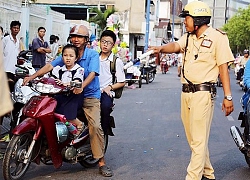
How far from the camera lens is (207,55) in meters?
5.07

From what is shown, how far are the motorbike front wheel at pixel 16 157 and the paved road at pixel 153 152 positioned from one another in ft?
1.25

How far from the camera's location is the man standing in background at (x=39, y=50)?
12.1 metres

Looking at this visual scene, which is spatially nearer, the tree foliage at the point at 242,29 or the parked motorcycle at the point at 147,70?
the parked motorcycle at the point at 147,70

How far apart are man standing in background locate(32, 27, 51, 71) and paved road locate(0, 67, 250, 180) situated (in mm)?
2421

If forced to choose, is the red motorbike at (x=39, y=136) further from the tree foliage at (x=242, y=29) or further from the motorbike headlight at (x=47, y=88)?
Result: the tree foliage at (x=242, y=29)

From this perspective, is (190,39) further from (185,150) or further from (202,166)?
(185,150)

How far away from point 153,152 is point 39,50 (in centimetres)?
578

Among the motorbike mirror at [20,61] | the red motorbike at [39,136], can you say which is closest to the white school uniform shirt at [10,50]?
the motorbike mirror at [20,61]

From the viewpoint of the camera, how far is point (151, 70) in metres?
22.4

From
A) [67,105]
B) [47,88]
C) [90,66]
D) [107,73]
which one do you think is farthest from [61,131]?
[107,73]

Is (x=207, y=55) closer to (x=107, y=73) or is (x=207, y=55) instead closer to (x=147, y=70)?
(x=107, y=73)

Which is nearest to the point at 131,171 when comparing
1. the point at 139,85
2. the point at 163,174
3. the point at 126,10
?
the point at 163,174

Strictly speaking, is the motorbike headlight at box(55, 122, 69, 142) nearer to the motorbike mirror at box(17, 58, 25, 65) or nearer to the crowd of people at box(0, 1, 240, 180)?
the crowd of people at box(0, 1, 240, 180)

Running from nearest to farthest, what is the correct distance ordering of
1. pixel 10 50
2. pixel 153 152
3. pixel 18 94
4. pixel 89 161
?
1. pixel 89 161
2. pixel 18 94
3. pixel 153 152
4. pixel 10 50
